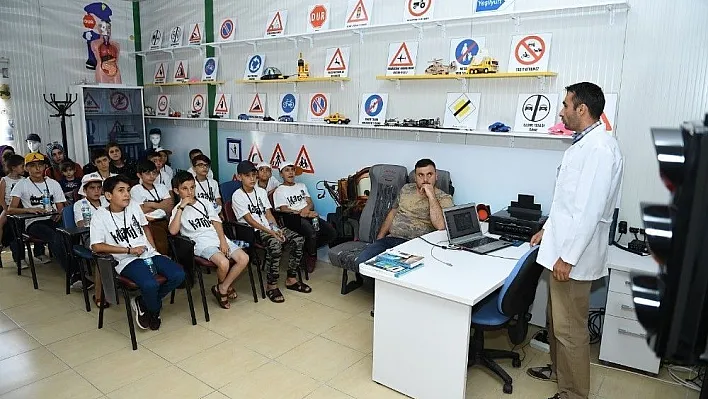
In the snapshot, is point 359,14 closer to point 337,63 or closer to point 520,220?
point 337,63

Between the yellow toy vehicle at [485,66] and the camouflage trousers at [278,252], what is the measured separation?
6.97 ft

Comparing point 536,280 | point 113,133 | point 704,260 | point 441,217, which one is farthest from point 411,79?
point 113,133

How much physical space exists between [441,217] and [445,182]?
46 centimetres

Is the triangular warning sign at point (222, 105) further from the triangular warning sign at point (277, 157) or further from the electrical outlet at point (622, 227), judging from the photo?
the electrical outlet at point (622, 227)

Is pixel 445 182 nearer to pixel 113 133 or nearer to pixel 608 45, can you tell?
pixel 608 45

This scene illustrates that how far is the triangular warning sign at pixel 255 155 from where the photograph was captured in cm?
587

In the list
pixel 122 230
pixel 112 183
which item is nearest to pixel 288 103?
pixel 112 183

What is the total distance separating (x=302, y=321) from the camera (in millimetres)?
3848

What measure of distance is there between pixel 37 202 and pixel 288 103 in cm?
270

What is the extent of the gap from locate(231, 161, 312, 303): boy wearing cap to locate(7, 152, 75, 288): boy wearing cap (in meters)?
1.62

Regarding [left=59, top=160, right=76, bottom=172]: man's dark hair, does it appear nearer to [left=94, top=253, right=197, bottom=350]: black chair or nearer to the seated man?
[left=94, top=253, right=197, bottom=350]: black chair

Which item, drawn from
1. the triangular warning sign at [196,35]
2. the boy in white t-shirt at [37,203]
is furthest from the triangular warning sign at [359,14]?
the boy in white t-shirt at [37,203]

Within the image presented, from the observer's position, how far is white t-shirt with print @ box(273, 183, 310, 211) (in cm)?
494

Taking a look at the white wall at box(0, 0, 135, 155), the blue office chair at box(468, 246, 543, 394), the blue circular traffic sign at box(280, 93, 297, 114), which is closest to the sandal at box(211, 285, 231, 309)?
the blue office chair at box(468, 246, 543, 394)
